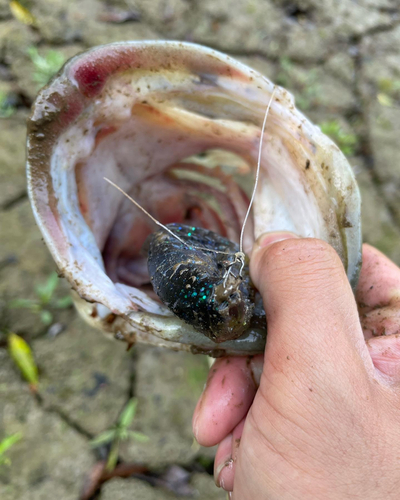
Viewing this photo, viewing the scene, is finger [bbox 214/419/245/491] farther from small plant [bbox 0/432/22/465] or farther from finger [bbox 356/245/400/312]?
small plant [bbox 0/432/22/465]

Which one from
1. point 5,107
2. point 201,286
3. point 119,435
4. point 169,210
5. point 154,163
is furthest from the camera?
point 5,107

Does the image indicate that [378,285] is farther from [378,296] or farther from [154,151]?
[154,151]

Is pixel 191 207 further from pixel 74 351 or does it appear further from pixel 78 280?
pixel 74 351

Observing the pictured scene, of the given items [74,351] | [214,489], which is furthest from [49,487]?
[214,489]

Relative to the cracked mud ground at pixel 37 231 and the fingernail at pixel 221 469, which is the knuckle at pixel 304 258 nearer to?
the fingernail at pixel 221 469

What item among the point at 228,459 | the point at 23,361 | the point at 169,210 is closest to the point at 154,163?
the point at 169,210

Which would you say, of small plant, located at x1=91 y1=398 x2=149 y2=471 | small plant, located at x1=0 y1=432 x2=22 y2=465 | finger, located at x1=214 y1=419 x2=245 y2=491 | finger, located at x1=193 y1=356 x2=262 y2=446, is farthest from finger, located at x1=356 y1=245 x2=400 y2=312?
small plant, located at x1=0 y1=432 x2=22 y2=465

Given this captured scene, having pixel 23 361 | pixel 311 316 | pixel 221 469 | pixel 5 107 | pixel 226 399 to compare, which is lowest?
pixel 23 361
